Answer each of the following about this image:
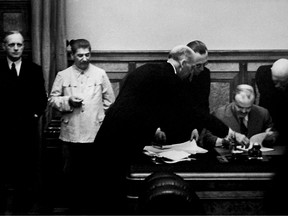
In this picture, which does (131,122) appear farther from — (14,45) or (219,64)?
(219,64)

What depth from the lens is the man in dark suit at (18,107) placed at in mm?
6094

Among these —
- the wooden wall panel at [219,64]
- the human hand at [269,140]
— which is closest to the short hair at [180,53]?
the human hand at [269,140]

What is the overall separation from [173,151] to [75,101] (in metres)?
1.73

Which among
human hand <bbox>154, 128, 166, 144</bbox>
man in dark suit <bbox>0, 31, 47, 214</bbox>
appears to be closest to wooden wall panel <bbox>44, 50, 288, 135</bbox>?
man in dark suit <bbox>0, 31, 47, 214</bbox>

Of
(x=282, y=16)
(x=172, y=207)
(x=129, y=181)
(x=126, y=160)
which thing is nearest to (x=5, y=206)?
(x=126, y=160)

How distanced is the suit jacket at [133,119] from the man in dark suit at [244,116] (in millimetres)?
879

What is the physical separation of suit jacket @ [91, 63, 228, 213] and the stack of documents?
0.58 ft

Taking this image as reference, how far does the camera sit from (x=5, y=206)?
5.88 meters

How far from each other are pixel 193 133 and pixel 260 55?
239cm

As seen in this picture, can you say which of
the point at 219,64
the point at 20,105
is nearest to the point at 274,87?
the point at 219,64

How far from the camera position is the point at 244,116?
542 cm

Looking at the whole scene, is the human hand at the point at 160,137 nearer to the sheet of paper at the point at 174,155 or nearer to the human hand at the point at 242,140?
the sheet of paper at the point at 174,155

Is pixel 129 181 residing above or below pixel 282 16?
below

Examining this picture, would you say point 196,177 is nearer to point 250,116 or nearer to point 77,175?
point 250,116
